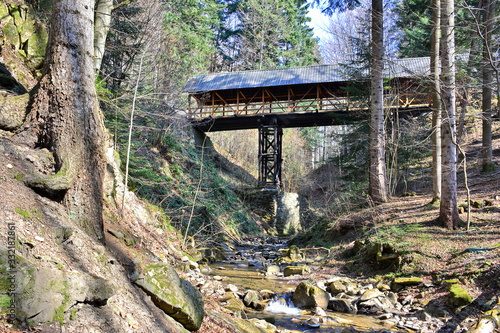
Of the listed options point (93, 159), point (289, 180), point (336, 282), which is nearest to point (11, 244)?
point (93, 159)

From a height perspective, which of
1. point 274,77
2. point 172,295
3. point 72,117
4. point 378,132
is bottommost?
point 172,295

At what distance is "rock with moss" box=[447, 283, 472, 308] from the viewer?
494 cm

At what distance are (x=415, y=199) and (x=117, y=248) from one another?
9601mm

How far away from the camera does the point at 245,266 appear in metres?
9.11

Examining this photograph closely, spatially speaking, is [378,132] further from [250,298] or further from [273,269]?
[250,298]

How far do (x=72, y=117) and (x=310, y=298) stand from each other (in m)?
4.74

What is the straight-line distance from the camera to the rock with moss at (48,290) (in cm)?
217

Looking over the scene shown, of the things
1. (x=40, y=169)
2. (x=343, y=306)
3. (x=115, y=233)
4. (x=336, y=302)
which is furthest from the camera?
(x=336, y=302)

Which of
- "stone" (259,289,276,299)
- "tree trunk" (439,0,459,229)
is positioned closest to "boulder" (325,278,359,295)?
"stone" (259,289,276,299)

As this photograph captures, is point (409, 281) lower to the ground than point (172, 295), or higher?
lower

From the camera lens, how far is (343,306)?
5.80 metres

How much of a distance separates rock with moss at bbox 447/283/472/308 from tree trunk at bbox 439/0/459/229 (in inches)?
95.3

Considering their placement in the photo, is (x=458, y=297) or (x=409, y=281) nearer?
(x=458, y=297)

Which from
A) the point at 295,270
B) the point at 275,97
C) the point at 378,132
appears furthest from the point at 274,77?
the point at 295,270
